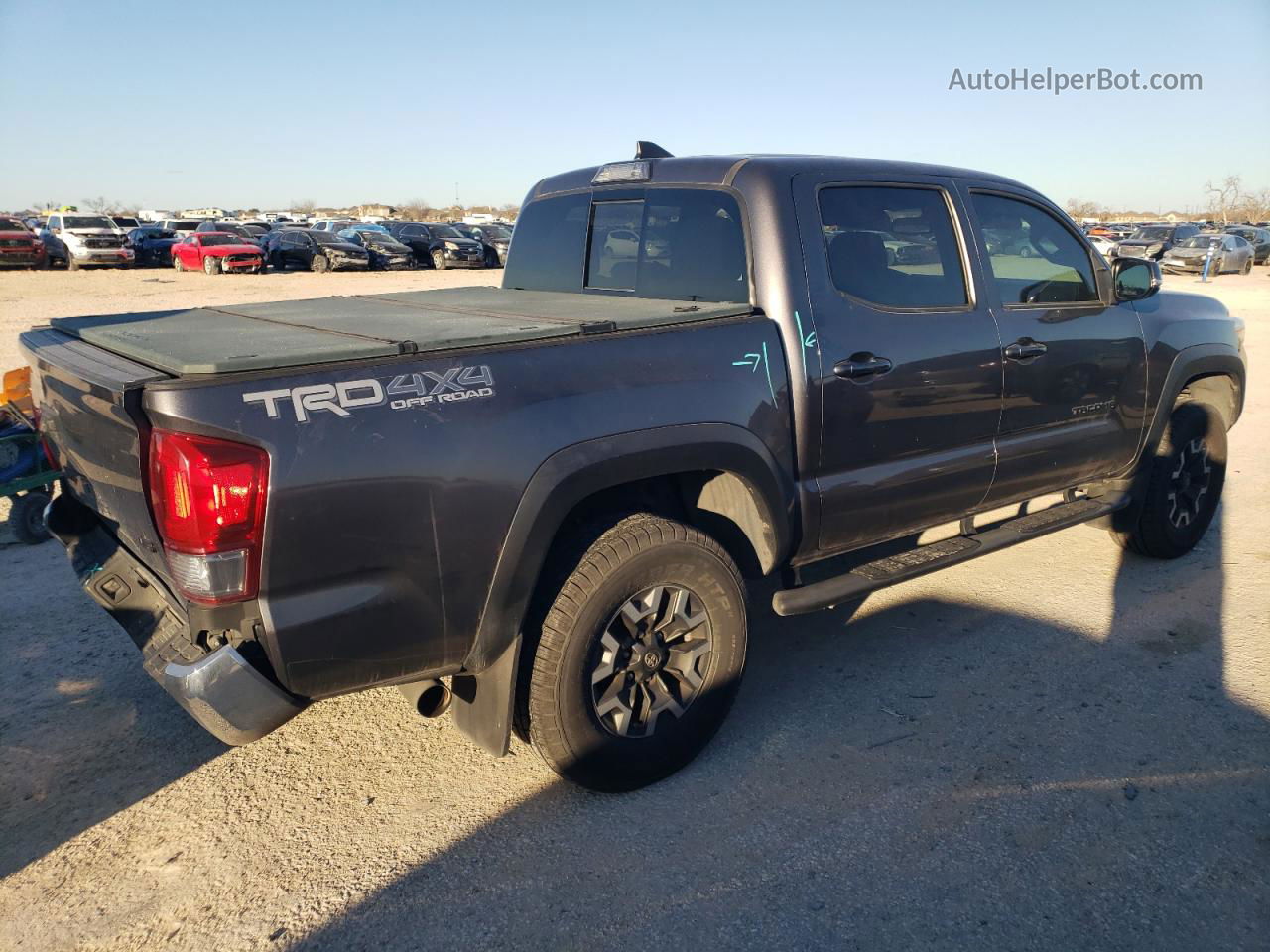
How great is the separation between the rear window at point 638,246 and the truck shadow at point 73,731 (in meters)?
2.43

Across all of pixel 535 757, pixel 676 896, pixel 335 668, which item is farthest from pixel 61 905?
A: pixel 676 896

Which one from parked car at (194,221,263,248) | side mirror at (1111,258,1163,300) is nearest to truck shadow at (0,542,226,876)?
side mirror at (1111,258,1163,300)

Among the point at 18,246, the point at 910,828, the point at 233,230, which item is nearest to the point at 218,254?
the point at 233,230

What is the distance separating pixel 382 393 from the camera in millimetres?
2447

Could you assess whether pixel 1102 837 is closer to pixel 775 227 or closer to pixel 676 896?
pixel 676 896

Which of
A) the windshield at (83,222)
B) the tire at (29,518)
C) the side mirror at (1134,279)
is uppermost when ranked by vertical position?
the windshield at (83,222)

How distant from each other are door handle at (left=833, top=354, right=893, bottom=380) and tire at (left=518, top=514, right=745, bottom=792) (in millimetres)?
786

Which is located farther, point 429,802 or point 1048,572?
point 1048,572

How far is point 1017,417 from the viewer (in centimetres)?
404

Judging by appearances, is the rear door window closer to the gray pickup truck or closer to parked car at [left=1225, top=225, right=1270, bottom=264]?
the gray pickup truck

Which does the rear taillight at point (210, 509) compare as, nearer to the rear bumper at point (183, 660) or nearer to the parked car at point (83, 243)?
the rear bumper at point (183, 660)

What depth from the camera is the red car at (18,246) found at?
89.4 ft

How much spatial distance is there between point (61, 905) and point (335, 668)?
1.05 metres

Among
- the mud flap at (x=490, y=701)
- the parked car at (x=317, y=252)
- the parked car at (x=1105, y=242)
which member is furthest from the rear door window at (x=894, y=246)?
the parked car at (x=317, y=252)
